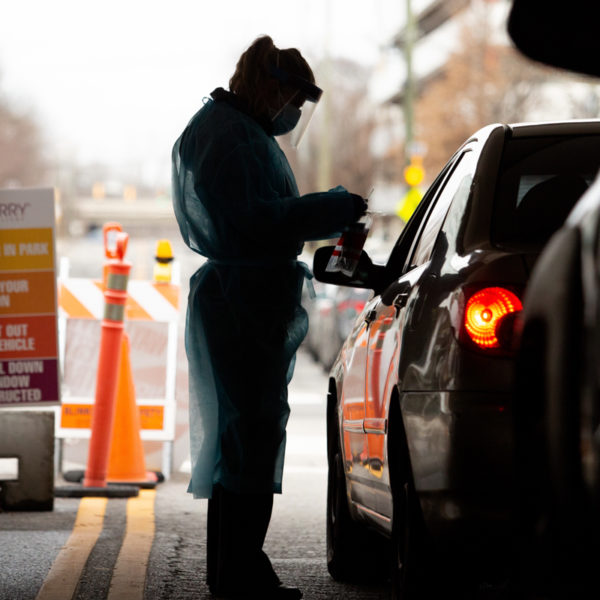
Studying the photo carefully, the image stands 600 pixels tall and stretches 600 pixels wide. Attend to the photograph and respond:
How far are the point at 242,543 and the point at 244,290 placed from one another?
953 mm

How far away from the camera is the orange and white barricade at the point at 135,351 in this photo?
10.2 metres

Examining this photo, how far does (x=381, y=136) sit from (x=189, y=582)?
65.3 metres

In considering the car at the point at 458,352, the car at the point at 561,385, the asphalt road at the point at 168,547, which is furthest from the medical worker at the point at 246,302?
the car at the point at 561,385

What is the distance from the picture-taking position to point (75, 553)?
675 centimetres

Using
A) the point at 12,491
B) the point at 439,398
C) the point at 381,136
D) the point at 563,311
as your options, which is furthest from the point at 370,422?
the point at 381,136

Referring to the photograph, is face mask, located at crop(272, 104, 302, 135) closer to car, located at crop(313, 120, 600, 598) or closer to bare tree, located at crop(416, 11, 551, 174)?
car, located at crop(313, 120, 600, 598)

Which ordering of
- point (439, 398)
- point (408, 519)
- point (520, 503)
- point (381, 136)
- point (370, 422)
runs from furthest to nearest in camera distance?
point (381, 136) → point (370, 422) → point (408, 519) → point (439, 398) → point (520, 503)

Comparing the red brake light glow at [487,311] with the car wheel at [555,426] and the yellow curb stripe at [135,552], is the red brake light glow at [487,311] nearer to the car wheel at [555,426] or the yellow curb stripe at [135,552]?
the car wheel at [555,426]

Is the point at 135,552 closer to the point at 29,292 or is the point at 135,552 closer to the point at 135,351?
the point at 29,292

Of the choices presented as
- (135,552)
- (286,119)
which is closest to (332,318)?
(135,552)

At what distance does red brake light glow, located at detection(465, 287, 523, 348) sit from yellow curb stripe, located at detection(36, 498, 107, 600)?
2213 millimetres

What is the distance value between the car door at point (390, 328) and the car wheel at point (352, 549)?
809mm

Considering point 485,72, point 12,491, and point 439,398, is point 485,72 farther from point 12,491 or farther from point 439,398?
point 439,398

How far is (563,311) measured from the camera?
9.58 feet
